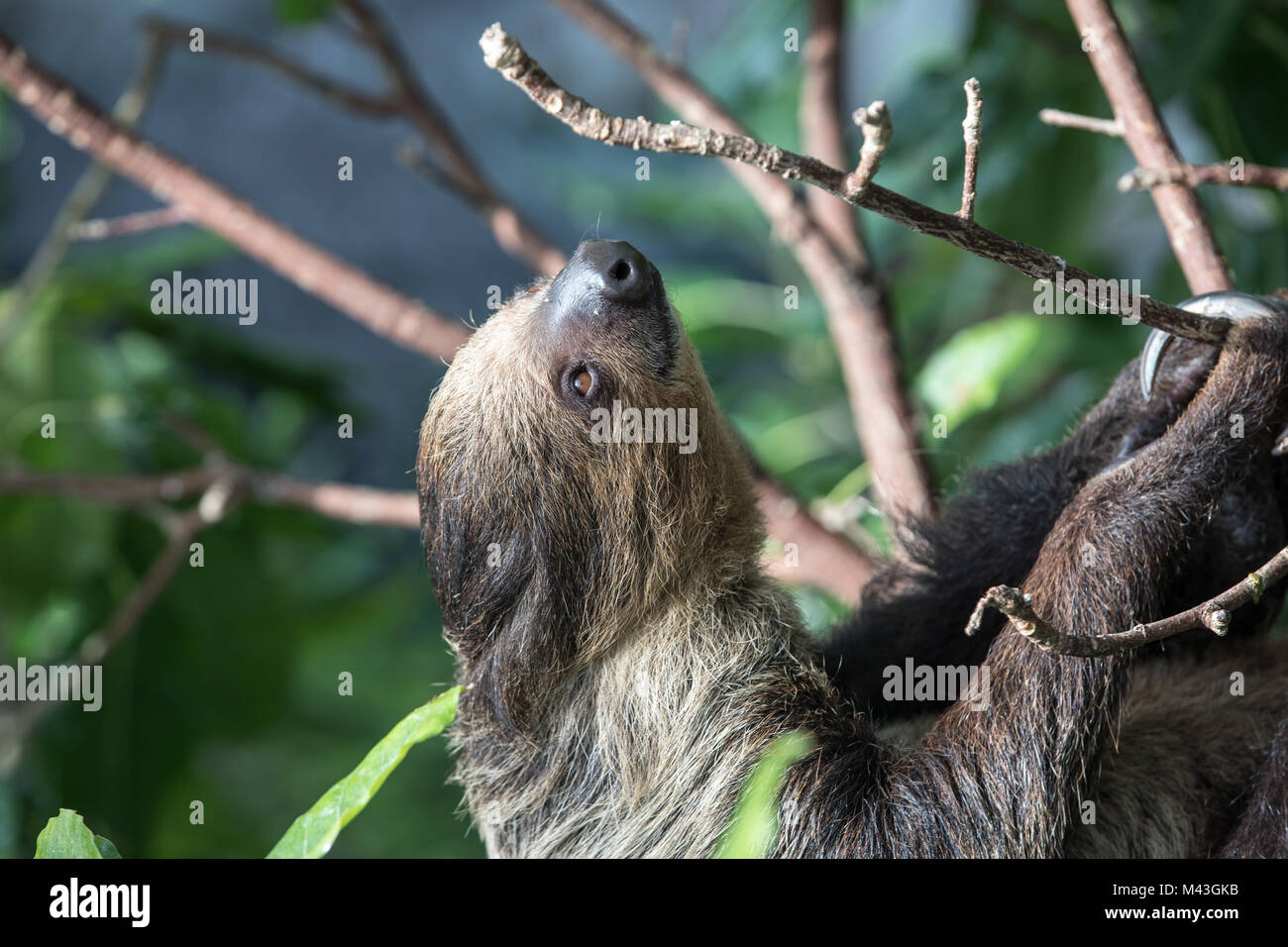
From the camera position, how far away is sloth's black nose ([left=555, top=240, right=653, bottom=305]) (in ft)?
7.94

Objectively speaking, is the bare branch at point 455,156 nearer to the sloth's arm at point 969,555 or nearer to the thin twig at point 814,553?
the thin twig at point 814,553

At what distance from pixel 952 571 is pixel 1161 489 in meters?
0.73

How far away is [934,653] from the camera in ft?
9.40

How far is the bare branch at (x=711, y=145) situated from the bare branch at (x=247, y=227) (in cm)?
230

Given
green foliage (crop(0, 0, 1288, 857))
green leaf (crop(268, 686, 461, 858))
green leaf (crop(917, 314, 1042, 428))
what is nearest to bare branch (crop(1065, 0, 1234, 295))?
green foliage (crop(0, 0, 1288, 857))

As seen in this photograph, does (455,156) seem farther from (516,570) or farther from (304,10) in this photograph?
(516,570)

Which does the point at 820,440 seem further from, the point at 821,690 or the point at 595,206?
the point at 821,690

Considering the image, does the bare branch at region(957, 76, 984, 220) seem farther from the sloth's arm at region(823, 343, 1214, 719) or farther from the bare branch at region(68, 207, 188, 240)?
the bare branch at region(68, 207, 188, 240)

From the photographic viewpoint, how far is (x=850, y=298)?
363cm

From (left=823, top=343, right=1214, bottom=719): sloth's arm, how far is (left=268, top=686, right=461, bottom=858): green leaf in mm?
1091

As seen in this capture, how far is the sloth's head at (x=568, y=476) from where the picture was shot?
2.46m

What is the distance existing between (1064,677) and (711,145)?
1269mm

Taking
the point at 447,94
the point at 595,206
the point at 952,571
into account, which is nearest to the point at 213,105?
the point at 447,94

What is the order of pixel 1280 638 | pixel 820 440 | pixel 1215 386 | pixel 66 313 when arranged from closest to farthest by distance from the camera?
pixel 1215 386
pixel 1280 638
pixel 66 313
pixel 820 440
